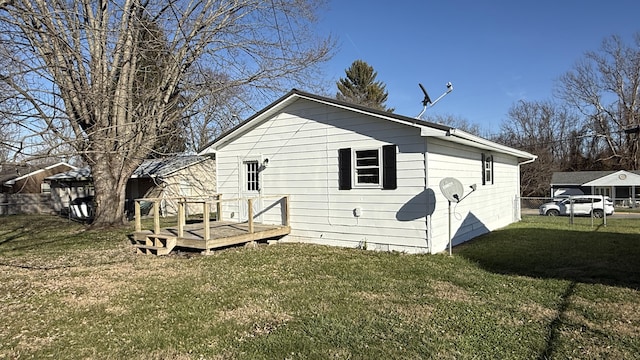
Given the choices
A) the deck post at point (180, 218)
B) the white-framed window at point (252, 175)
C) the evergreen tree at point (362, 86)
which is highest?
the evergreen tree at point (362, 86)

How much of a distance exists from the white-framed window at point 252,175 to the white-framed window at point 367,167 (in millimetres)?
3202

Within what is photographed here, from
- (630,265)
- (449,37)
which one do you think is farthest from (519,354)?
(449,37)

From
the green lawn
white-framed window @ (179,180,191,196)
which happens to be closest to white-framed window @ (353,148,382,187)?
the green lawn

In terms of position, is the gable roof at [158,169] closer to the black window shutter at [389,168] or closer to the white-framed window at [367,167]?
the white-framed window at [367,167]

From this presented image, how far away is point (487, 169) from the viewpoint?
12.1m

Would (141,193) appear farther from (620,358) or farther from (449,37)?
(620,358)

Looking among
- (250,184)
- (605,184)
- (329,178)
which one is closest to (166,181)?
(250,184)

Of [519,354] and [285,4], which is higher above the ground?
[285,4]

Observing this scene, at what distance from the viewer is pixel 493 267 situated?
6953 mm

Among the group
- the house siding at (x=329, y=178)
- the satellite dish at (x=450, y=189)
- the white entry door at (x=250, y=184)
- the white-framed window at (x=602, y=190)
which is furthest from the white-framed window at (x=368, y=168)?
the white-framed window at (x=602, y=190)

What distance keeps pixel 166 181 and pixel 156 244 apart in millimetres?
12084

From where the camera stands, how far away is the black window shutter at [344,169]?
9203 mm

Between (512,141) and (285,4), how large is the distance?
110 feet

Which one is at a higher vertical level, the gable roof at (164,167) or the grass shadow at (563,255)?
the gable roof at (164,167)
